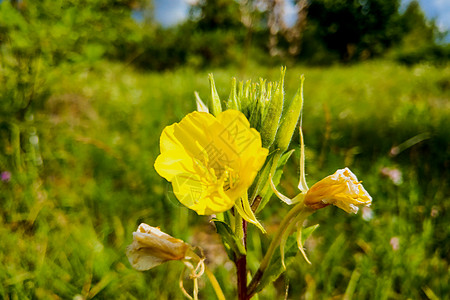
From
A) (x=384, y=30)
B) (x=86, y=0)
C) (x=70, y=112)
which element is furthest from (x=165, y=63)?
(x=384, y=30)

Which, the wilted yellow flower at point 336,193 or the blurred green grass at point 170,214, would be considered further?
the blurred green grass at point 170,214

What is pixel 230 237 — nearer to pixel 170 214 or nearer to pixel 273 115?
pixel 273 115

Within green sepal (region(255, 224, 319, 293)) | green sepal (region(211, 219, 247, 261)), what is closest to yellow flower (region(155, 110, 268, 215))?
green sepal (region(211, 219, 247, 261))

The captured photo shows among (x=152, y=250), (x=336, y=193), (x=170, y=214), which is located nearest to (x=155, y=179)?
(x=170, y=214)

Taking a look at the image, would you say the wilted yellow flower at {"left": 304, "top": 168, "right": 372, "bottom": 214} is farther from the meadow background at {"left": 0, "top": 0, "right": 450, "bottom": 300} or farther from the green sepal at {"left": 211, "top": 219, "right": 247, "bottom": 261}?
the meadow background at {"left": 0, "top": 0, "right": 450, "bottom": 300}

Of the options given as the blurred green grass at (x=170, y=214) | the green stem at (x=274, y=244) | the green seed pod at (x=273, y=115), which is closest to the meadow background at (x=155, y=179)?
the blurred green grass at (x=170, y=214)

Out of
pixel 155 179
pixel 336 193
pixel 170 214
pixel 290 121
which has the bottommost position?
pixel 170 214

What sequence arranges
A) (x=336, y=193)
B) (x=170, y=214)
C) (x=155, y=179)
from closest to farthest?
(x=336, y=193), (x=170, y=214), (x=155, y=179)

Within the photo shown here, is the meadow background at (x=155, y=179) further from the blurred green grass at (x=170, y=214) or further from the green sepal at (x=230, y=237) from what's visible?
the green sepal at (x=230, y=237)

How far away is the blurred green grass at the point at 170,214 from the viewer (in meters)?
1.45

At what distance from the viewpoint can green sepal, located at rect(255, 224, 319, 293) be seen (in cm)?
82

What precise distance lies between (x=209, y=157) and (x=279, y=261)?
0.31m

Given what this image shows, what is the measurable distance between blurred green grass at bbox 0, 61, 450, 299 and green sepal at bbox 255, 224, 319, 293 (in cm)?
7

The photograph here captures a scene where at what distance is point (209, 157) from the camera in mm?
761
